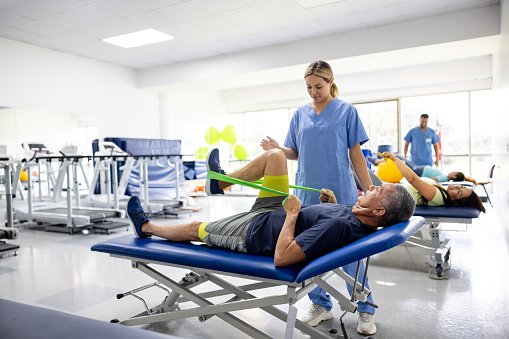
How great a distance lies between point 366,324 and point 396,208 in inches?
26.6

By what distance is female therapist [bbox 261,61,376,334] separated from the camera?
1.99 metres

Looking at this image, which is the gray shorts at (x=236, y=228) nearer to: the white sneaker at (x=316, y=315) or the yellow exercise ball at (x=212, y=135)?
the white sneaker at (x=316, y=315)

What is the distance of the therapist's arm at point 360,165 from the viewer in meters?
2.04

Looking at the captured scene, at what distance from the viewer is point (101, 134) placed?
7582mm

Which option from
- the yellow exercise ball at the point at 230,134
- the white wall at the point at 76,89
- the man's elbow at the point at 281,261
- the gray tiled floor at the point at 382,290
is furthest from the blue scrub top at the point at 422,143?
the white wall at the point at 76,89

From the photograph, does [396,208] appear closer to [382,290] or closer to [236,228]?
[236,228]

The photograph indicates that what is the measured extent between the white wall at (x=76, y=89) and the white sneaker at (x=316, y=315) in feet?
19.9

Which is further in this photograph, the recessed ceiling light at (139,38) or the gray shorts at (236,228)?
the recessed ceiling light at (139,38)

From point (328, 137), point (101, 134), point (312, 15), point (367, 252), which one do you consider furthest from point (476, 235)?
point (101, 134)

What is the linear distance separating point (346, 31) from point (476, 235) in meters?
3.87

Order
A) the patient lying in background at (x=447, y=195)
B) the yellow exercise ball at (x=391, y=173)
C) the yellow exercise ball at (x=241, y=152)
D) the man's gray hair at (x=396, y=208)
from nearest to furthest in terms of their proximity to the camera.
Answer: the man's gray hair at (x=396, y=208)
the patient lying in background at (x=447, y=195)
the yellow exercise ball at (x=391, y=173)
the yellow exercise ball at (x=241, y=152)

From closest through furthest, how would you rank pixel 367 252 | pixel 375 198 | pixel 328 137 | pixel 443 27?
pixel 367 252 < pixel 375 198 < pixel 328 137 < pixel 443 27

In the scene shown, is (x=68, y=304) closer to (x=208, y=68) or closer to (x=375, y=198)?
(x=375, y=198)

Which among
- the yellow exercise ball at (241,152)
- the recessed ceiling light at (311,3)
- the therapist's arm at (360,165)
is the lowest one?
the therapist's arm at (360,165)
